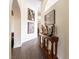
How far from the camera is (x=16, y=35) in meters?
7.70

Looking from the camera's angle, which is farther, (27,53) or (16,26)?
(16,26)

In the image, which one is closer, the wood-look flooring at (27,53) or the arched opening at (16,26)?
the wood-look flooring at (27,53)

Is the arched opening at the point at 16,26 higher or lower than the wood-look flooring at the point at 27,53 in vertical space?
higher

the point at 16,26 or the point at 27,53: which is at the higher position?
the point at 16,26

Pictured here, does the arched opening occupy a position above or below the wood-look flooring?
above

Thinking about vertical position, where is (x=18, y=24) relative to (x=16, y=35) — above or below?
above

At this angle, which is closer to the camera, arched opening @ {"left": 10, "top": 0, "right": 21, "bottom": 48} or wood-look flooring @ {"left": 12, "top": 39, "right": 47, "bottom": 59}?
wood-look flooring @ {"left": 12, "top": 39, "right": 47, "bottom": 59}
